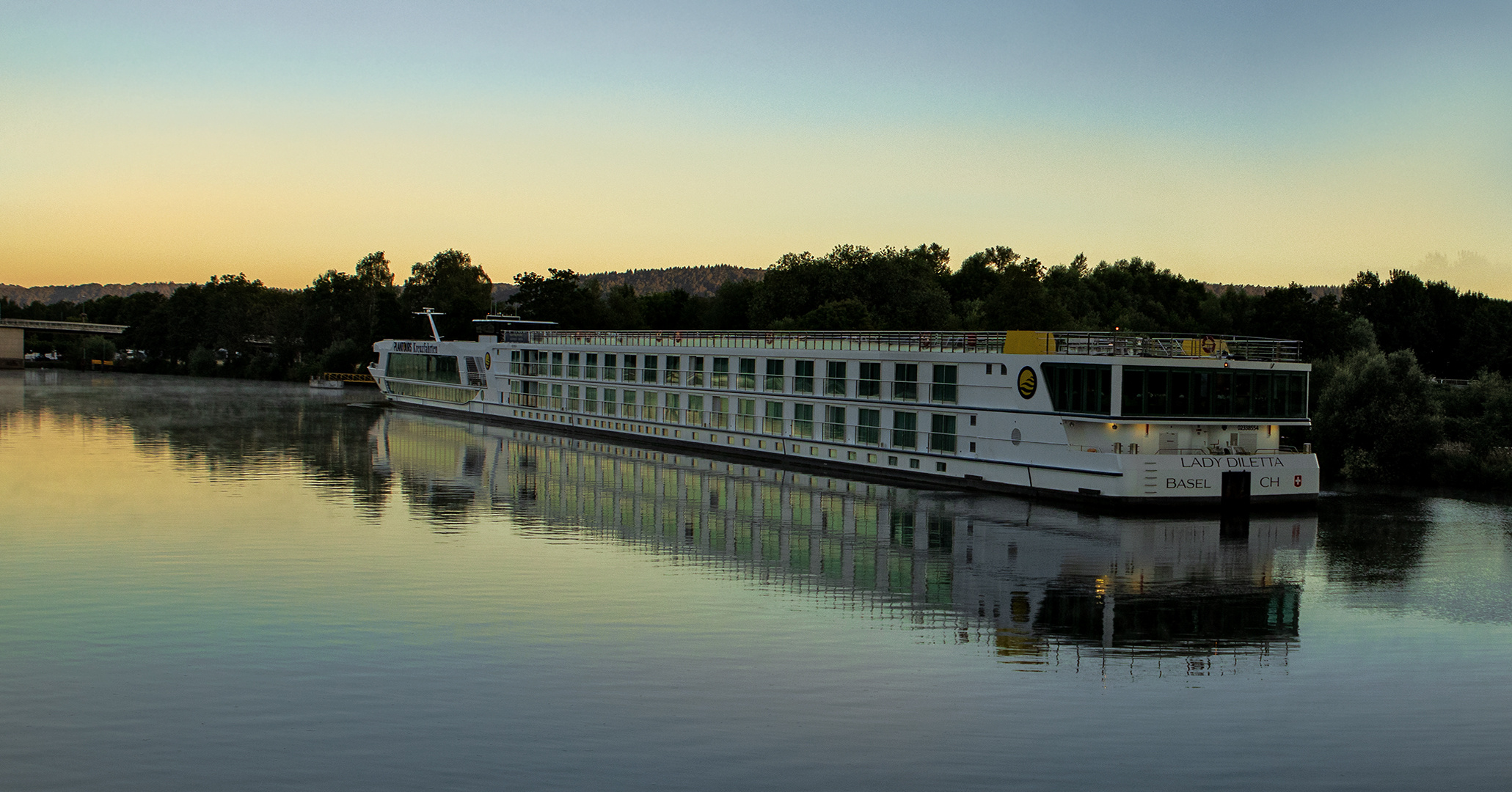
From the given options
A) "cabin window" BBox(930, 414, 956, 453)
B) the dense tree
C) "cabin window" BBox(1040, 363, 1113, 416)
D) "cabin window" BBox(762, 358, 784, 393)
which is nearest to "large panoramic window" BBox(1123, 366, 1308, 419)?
"cabin window" BBox(1040, 363, 1113, 416)

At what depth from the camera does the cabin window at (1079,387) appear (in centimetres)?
3909

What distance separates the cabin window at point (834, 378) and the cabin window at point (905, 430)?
3.72 metres

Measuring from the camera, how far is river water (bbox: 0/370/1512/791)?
1585 cm

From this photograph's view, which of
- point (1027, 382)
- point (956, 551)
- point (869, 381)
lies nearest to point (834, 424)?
point (869, 381)

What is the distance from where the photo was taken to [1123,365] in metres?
38.8

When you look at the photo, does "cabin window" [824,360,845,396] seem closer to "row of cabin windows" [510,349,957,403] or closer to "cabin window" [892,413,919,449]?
"row of cabin windows" [510,349,957,403]

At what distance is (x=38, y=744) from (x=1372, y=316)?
99848mm

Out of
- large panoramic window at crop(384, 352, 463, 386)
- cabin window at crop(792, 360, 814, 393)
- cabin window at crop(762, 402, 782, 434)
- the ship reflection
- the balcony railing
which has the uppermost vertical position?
the balcony railing

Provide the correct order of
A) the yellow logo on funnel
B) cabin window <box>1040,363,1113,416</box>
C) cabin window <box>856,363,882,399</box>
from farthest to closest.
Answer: cabin window <box>856,363,882,399</box>
the yellow logo on funnel
cabin window <box>1040,363,1113,416</box>

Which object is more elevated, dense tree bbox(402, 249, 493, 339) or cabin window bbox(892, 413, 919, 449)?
dense tree bbox(402, 249, 493, 339)

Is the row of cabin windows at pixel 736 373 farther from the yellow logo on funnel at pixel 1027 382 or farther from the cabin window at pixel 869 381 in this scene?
the yellow logo on funnel at pixel 1027 382

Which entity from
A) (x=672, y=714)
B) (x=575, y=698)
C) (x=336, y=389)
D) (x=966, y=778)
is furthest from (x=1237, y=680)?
(x=336, y=389)

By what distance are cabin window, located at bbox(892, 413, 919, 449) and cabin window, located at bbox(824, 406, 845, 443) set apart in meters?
3.50

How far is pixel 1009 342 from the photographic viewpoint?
143 ft
